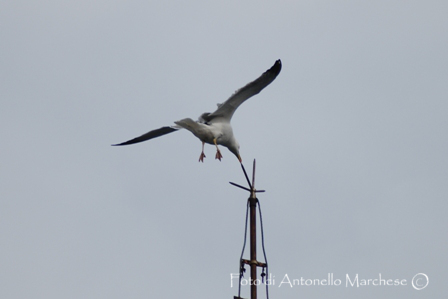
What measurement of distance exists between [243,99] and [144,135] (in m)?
2.09

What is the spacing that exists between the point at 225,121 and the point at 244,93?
1.90ft

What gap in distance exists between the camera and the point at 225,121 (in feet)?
48.2

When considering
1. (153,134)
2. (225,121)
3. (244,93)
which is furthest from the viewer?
(153,134)

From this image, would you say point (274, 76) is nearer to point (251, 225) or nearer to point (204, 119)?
point (204, 119)

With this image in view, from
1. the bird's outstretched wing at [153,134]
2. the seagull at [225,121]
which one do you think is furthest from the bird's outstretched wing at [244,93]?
the bird's outstretched wing at [153,134]

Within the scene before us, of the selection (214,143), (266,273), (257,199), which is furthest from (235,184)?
(214,143)

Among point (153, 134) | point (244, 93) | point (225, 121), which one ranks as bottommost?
point (225, 121)

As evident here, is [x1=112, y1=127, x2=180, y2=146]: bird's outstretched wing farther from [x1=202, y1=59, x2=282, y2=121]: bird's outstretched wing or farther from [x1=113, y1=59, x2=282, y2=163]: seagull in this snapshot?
[x1=202, y1=59, x2=282, y2=121]: bird's outstretched wing

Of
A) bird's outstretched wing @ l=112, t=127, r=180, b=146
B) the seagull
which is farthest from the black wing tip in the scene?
bird's outstretched wing @ l=112, t=127, r=180, b=146

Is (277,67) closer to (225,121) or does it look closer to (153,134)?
(225,121)

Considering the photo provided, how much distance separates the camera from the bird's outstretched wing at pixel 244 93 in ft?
47.3

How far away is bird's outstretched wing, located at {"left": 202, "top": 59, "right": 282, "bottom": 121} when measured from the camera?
14.4 metres

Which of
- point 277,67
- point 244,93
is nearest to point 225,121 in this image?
point 244,93

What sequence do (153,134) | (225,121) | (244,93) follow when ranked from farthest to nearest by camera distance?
1. (153,134)
2. (225,121)
3. (244,93)
